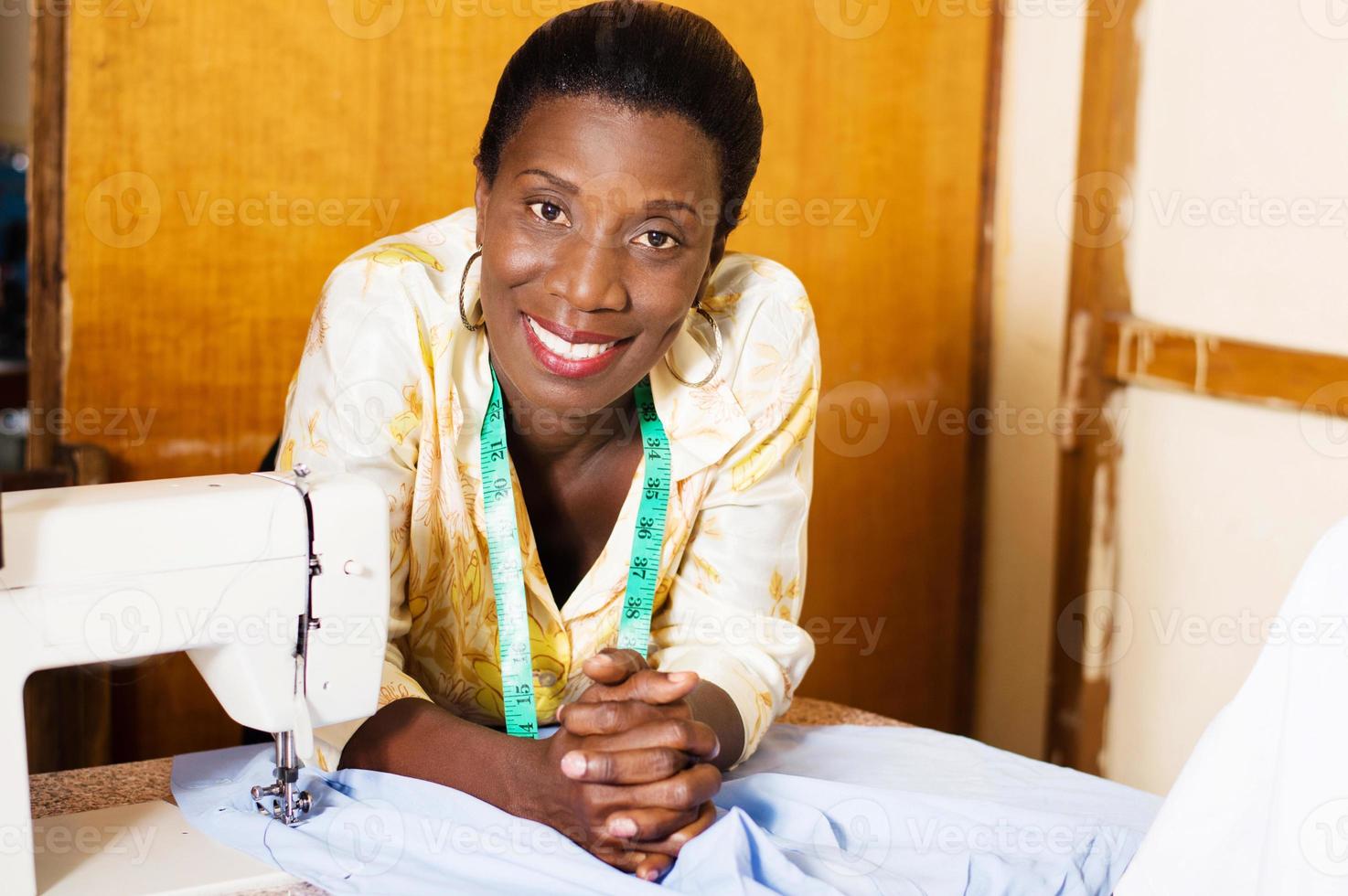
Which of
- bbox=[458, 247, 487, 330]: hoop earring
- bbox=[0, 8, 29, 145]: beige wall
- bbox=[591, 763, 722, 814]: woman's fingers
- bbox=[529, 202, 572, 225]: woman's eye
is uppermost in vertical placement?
bbox=[0, 8, 29, 145]: beige wall

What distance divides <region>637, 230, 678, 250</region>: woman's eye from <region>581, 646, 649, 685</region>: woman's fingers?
43 cm

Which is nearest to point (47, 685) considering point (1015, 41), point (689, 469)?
point (689, 469)

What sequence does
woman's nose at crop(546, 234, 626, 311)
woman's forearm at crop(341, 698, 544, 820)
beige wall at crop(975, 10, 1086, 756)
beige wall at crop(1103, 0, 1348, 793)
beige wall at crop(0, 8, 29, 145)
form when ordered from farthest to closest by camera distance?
beige wall at crop(0, 8, 29, 145) → beige wall at crop(975, 10, 1086, 756) → beige wall at crop(1103, 0, 1348, 793) → woman's nose at crop(546, 234, 626, 311) → woman's forearm at crop(341, 698, 544, 820)

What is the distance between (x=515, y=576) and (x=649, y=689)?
0.93 ft

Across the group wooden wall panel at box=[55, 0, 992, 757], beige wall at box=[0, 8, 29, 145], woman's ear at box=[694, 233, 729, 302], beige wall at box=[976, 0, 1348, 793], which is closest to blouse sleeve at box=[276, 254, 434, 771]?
woman's ear at box=[694, 233, 729, 302]

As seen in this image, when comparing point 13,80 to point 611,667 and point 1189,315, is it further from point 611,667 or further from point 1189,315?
point 611,667

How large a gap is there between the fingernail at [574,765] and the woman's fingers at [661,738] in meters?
0.02

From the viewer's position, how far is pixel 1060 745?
2.83 meters

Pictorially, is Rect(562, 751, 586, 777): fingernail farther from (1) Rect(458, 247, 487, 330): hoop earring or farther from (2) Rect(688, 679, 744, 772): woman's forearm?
(1) Rect(458, 247, 487, 330): hoop earring

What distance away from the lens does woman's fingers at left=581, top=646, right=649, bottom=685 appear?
52.1 inches

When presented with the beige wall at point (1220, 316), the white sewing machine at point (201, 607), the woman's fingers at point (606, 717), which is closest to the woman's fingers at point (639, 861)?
the woman's fingers at point (606, 717)

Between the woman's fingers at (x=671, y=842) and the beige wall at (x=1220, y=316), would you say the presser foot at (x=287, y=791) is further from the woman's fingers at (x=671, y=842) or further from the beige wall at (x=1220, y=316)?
the beige wall at (x=1220, y=316)

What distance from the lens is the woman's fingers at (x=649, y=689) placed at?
1330 mm

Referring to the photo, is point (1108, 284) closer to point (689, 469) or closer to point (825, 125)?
point (825, 125)
